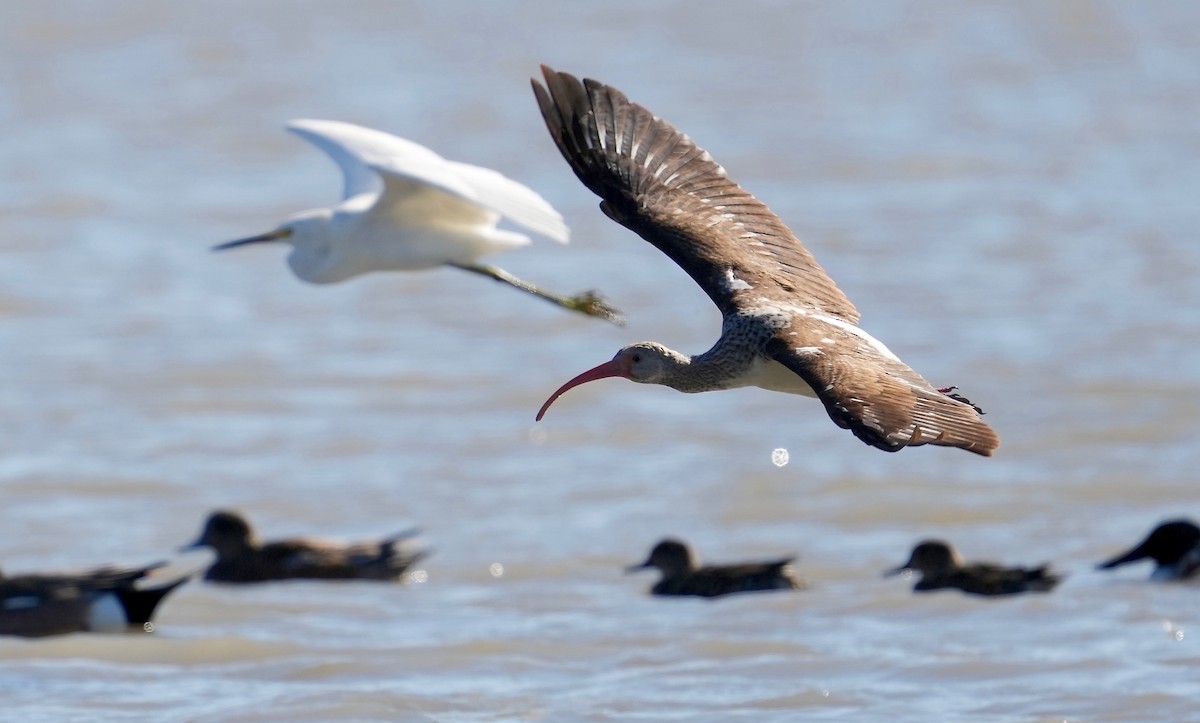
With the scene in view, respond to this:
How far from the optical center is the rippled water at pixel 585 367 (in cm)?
1102

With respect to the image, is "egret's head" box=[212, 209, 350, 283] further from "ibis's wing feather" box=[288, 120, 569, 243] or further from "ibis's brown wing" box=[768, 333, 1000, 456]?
"ibis's brown wing" box=[768, 333, 1000, 456]

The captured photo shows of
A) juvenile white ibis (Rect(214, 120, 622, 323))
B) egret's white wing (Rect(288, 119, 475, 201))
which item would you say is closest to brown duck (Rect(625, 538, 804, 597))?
juvenile white ibis (Rect(214, 120, 622, 323))

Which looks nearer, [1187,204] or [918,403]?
[918,403]

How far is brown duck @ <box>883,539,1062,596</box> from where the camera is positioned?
12016mm

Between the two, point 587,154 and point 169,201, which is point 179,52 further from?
point 587,154

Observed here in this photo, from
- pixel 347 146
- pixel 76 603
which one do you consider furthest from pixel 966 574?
pixel 76 603

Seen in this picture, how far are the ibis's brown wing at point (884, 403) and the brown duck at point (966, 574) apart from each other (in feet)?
13.2

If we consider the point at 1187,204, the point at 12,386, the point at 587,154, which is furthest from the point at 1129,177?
the point at 587,154

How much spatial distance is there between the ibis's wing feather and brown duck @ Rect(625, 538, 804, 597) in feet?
6.80

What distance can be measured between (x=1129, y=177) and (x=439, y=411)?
11.6 metres

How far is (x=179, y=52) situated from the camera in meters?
32.9

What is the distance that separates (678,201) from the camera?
972cm

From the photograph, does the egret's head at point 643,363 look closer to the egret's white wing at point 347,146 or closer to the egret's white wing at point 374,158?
the egret's white wing at point 374,158

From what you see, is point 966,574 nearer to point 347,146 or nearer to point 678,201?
point 678,201
